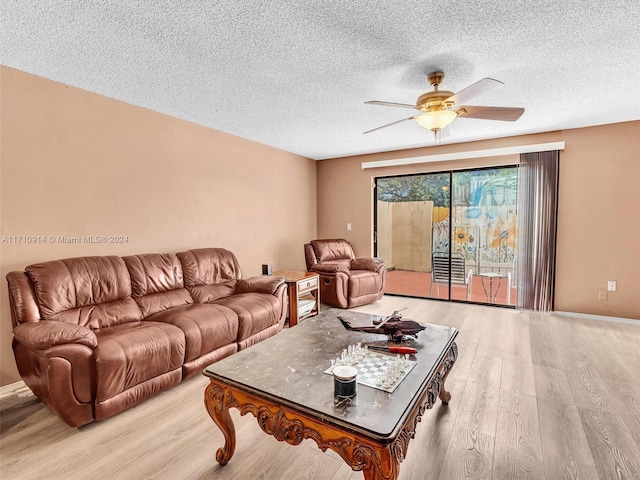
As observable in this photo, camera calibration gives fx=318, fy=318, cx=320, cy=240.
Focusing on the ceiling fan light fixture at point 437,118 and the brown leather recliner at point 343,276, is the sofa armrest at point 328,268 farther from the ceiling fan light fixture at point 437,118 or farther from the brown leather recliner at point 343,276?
the ceiling fan light fixture at point 437,118

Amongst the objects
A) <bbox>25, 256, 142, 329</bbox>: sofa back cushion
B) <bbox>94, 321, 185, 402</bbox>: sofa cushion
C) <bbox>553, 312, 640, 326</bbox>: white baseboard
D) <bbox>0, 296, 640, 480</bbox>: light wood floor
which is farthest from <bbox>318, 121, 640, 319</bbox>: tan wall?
<bbox>25, 256, 142, 329</bbox>: sofa back cushion

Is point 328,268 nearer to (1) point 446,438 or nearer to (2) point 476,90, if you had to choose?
(1) point 446,438

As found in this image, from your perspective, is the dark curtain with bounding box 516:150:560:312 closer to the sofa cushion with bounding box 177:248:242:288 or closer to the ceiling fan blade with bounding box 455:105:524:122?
the ceiling fan blade with bounding box 455:105:524:122

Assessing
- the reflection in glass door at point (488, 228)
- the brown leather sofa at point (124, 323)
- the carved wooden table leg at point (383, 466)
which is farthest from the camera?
the reflection in glass door at point (488, 228)

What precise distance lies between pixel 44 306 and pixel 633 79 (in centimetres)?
481

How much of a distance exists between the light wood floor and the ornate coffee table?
12.0 inches

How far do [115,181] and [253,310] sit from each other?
1.77 m

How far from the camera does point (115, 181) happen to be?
2.98m

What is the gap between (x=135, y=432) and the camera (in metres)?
1.89

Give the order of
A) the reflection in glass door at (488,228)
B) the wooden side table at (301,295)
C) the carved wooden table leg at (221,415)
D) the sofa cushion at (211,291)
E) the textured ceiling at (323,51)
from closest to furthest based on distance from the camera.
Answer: the carved wooden table leg at (221,415), the textured ceiling at (323,51), the sofa cushion at (211,291), the wooden side table at (301,295), the reflection in glass door at (488,228)

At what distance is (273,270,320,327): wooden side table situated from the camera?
3.76m

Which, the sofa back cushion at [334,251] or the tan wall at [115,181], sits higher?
the tan wall at [115,181]

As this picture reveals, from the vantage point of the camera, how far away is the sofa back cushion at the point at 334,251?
507cm

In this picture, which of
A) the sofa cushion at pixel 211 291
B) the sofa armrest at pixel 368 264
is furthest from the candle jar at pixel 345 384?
the sofa armrest at pixel 368 264
